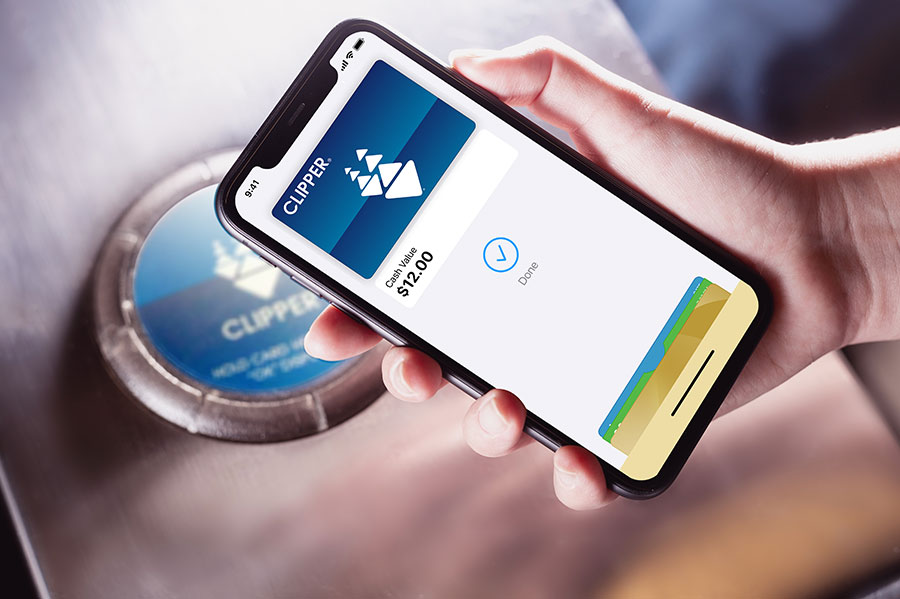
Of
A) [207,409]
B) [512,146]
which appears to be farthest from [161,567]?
[512,146]

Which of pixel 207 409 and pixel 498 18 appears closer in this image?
pixel 207 409

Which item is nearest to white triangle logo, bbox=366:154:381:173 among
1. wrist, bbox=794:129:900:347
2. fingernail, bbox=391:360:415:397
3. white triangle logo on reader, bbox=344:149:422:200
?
white triangle logo on reader, bbox=344:149:422:200

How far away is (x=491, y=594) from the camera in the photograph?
44 centimetres

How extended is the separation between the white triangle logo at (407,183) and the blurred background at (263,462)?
11 centimetres

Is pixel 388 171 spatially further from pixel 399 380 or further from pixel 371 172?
pixel 399 380

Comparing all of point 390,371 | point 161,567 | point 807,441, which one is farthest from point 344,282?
point 807,441

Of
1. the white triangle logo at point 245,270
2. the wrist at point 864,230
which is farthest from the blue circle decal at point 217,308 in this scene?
the wrist at point 864,230

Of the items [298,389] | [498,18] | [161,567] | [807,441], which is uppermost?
[498,18]

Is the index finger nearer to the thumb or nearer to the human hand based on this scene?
the human hand

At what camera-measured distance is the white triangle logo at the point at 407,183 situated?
0.40 meters

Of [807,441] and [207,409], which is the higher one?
[807,441]

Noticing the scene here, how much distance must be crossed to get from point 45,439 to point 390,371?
22cm

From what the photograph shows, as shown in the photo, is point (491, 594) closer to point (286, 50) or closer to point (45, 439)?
point (45, 439)

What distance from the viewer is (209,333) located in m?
0.45
